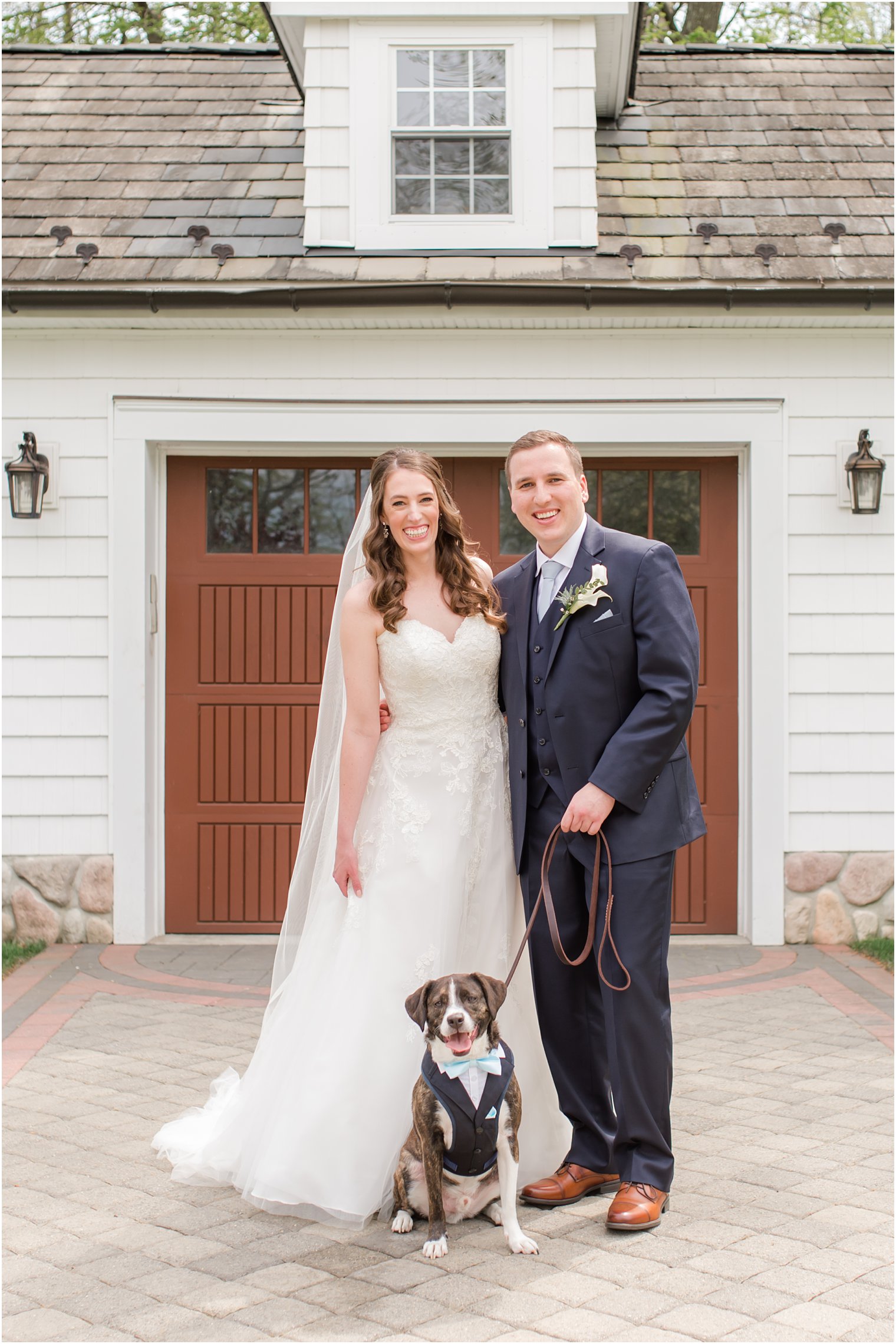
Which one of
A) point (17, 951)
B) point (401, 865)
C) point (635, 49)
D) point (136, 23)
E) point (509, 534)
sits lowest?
point (17, 951)

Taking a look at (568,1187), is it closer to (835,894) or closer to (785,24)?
(835,894)

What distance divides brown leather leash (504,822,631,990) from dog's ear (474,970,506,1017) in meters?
0.17

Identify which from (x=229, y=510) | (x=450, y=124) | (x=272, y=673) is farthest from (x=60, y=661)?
(x=450, y=124)

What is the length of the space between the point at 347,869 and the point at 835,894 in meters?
4.16

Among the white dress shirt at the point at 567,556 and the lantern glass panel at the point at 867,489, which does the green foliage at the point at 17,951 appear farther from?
the lantern glass panel at the point at 867,489

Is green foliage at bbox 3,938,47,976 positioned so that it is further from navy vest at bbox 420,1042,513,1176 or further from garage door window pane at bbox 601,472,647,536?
garage door window pane at bbox 601,472,647,536

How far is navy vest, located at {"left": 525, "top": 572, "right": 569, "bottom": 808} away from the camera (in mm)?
3615

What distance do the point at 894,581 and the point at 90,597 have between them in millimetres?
4624

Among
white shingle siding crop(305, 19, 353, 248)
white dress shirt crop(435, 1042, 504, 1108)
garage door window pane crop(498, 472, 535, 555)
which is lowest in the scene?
white dress shirt crop(435, 1042, 504, 1108)

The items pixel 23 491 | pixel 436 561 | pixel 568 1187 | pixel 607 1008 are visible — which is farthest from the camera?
pixel 23 491

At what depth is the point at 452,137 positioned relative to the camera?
7.08 m

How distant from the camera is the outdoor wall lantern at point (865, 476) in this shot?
6.83 metres

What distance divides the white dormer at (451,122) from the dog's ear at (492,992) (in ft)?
16.0

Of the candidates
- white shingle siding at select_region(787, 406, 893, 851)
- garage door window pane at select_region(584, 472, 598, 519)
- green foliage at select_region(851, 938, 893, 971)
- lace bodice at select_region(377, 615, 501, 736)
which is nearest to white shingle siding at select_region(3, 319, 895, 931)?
white shingle siding at select_region(787, 406, 893, 851)
